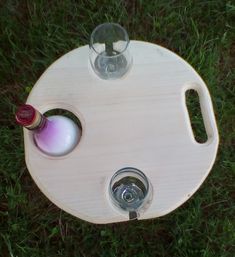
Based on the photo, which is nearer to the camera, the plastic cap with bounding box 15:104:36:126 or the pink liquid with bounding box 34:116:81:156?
the plastic cap with bounding box 15:104:36:126

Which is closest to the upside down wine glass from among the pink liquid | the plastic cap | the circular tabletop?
the circular tabletop

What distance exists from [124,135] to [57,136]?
0.18m

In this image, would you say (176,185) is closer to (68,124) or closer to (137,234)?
(68,124)

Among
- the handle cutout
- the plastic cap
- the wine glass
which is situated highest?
the handle cutout

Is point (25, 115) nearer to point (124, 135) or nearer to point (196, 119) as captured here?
point (124, 135)

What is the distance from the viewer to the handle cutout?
1572 mm

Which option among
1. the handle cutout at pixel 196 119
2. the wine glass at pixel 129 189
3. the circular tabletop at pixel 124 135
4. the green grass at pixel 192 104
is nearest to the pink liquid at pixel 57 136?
the circular tabletop at pixel 124 135

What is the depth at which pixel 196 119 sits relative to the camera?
5.16ft

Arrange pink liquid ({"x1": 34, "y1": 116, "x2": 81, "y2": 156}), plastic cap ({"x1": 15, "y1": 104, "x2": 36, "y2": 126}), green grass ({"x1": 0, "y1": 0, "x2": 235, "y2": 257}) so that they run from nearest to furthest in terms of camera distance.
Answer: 1. plastic cap ({"x1": 15, "y1": 104, "x2": 36, "y2": 126})
2. pink liquid ({"x1": 34, "y1": 116, "x2": 81, "y2": 156})
3. green grass ({"x1": 0, "y1": 0, "x2": 235, "y2": 257})

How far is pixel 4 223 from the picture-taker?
152cm

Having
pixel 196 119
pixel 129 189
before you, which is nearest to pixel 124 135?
pixel 129 189

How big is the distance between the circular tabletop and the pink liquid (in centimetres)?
2

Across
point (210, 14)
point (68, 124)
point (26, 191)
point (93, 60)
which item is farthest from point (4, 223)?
point (210, 14)

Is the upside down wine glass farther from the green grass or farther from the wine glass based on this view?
the green grass
